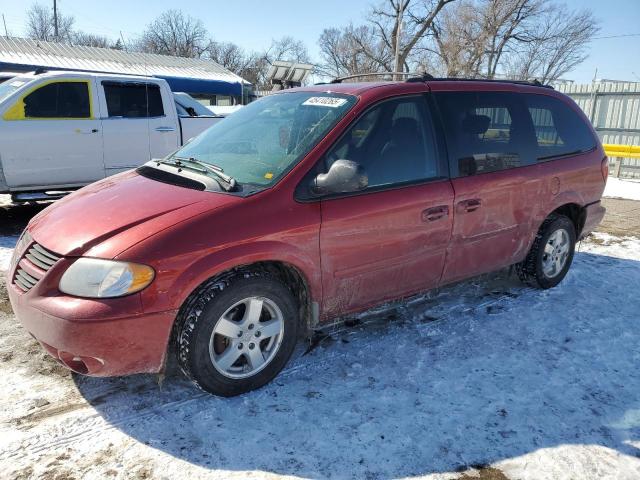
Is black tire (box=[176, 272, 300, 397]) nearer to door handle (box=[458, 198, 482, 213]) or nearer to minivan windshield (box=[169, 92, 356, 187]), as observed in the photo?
minivan windshield (box=[169, 92, 356, 187])

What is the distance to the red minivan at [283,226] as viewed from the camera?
2578 millimetres

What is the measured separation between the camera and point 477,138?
12.7ft

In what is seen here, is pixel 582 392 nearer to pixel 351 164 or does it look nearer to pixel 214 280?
pixel 351 164

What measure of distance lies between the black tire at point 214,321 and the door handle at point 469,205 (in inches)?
58.2

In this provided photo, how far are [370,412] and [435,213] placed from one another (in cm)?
143

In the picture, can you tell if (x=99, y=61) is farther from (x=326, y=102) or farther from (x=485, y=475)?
(x=485, y=475)

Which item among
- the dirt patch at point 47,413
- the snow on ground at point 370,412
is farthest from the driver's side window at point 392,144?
the dirt patch at point 47,413

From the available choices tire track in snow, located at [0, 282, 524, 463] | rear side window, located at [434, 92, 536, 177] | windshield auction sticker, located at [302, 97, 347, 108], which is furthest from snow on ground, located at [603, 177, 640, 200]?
windshield auction sticker, located at [302, 97, 347, 108]

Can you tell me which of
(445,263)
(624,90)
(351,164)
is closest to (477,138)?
(445,263)

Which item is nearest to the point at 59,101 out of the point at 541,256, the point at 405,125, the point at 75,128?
the point at 75,128

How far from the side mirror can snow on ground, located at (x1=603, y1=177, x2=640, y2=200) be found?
30.2ft

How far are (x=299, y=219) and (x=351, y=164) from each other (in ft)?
1.47

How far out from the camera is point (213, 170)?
128 inches

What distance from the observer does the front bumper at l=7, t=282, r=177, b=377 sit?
8.14 feet
